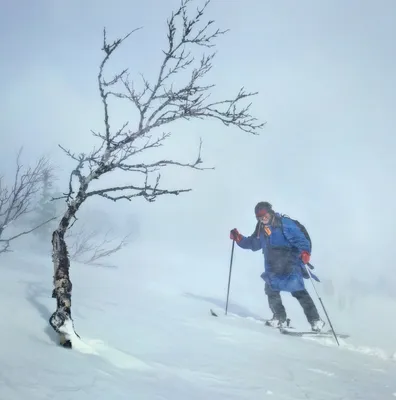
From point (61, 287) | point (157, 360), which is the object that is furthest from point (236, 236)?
point (61, 287)

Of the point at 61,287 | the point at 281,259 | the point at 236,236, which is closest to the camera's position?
the point at 61,287

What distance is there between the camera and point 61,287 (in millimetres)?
3881

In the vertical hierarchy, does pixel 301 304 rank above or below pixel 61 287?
above

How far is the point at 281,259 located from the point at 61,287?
5.92 meters

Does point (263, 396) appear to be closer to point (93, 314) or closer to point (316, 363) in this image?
point (316, 363)

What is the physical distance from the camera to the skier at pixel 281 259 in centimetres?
809

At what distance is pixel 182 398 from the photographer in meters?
2.77

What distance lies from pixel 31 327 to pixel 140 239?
7339cm

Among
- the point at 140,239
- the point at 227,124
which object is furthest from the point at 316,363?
the point at 140,239

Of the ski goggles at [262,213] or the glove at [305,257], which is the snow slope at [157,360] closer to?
the glove at [305,257]

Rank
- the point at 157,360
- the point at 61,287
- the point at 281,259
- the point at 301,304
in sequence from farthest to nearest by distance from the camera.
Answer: the point at 281,259 < the point at 301,304 < the point at 61,287 < the point at 157,360

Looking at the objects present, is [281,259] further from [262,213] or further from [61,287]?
[61,287]

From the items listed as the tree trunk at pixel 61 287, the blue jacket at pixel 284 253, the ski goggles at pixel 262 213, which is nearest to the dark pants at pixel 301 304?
the blue jacket at pixel 284 253

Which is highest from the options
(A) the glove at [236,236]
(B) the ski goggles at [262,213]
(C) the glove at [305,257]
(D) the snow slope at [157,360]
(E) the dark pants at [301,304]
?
(B) the ski goggles at [262,213]
